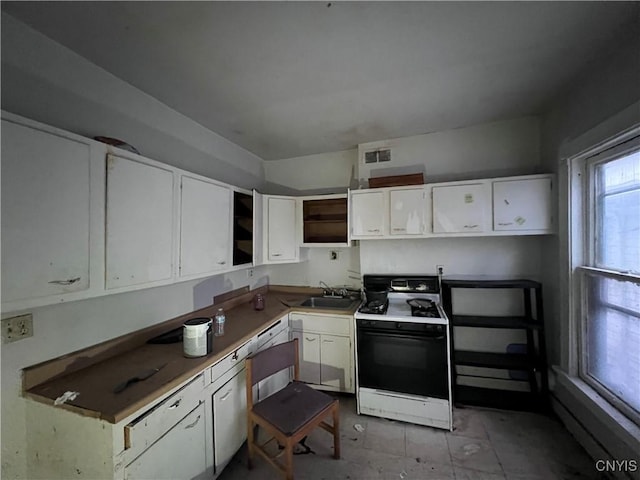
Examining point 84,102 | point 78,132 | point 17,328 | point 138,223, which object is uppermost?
point 84,102

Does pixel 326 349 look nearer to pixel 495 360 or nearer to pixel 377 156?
pixel 495 360

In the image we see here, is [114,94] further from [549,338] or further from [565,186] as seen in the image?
[549,338]

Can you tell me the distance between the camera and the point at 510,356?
2.37 meters

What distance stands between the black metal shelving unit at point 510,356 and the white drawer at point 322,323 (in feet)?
3.29

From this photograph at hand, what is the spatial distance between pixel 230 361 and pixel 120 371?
1.97 ft

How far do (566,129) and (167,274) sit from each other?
3129 mm

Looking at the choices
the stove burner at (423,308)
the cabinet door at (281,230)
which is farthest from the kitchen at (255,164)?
the cabinet door at (281,230)

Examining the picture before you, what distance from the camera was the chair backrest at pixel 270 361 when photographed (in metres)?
1.74

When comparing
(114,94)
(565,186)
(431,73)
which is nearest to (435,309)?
(565,186)

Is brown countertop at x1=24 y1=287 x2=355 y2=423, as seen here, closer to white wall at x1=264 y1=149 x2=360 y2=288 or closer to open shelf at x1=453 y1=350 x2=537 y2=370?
white wall at x1=264 y1=149 x2=360 y2=288

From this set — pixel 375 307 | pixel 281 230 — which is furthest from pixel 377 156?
pixel 375 307

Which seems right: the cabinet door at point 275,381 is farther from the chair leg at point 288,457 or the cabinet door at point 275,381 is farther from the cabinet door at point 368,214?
the cabinet door at point 368,214

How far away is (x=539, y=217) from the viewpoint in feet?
7.06

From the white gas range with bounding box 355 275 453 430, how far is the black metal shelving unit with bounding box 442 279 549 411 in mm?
374
